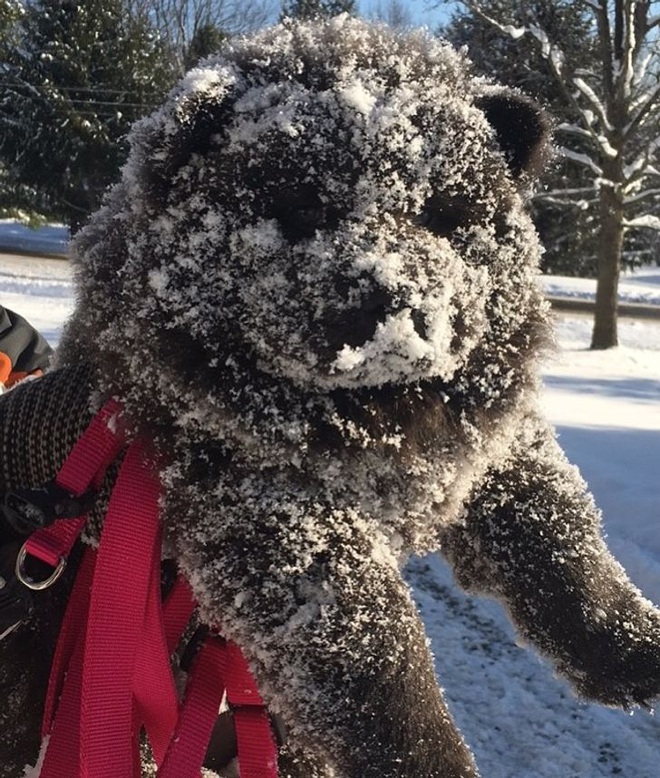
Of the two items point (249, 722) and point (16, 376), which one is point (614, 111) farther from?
point (249, 722)

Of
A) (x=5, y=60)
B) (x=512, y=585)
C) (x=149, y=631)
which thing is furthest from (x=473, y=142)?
(x=5, y=60)

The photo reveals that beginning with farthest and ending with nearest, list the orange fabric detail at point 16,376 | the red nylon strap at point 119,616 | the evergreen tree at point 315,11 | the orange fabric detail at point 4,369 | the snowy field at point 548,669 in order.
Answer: the snowy field at point 548,669 → the orange fabric detail at point 16,376 → the orange fabric detail at point 4,369 → the evergreen tree at point 315,11 → the red nylon strap at point 119,616

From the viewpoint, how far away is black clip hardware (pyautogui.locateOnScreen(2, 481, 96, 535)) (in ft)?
4.32

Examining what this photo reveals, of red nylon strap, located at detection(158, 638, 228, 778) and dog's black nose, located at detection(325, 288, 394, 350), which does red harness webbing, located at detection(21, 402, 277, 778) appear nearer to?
red nylon strap, located at detection(158, 638, 228, 778)

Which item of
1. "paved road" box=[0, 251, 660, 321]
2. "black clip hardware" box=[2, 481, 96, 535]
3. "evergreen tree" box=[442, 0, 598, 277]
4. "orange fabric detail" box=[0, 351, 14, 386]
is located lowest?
"paved road" box=[0, 251, 660, 321]

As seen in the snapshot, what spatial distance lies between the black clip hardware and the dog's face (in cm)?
30

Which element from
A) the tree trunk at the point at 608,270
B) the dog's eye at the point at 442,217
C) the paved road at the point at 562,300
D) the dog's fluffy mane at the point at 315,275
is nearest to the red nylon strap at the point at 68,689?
the dog's fluffy mane at the point at 315,275

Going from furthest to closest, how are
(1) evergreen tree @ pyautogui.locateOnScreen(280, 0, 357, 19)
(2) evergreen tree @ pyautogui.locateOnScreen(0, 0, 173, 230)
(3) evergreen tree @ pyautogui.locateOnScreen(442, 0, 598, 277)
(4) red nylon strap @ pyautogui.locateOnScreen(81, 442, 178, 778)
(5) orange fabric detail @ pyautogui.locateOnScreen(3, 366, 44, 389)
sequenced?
(2) evergreen tree @ pyautogui.locateOnScreen(0, 0, 173, 230)
(3) evergreen tree @ pyautogui.locateOnScreen(442, 0, 598, 277)
(5) orange fabric detail @ pyautogui.locateOnScreen(3, 366, 44, 389)
(1) evergreen tree @ pyautogui.locateOnScreen(280, 0, 357, 19)
(4) red nylon strap @ pyautogui.locateOnScreen(81, 442, 178, 778)

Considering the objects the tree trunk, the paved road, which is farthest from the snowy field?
the paved road

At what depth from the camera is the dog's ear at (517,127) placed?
5.05 feet

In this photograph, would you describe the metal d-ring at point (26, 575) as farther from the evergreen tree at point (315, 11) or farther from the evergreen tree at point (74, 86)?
the evergreen tree at point (74, 86)

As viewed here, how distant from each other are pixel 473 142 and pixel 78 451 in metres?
0.87

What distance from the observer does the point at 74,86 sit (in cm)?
2138

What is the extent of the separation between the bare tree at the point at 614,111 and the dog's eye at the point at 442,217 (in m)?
11.0
